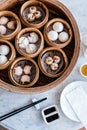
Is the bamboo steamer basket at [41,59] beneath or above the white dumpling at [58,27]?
beneath

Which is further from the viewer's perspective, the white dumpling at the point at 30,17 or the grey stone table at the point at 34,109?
the white dumpling at the point at 30,17

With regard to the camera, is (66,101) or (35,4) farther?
(35,4)

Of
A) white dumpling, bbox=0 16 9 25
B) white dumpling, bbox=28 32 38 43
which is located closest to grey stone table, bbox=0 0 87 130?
white dumpling, bbox=28 32 38 43

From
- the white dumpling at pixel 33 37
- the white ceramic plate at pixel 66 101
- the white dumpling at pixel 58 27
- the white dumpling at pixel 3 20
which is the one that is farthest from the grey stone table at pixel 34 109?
the white dumpling at pixel 3 20

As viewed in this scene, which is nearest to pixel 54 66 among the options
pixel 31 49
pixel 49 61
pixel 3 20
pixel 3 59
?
pixel 49 61

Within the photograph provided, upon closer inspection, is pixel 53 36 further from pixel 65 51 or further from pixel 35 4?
pixel 35 4

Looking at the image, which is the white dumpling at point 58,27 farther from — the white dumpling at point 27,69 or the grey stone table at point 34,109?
the white dumpling at point 27,69

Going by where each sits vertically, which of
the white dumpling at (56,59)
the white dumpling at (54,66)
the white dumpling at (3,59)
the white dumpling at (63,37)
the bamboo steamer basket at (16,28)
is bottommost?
the white dumpling at (54,66)

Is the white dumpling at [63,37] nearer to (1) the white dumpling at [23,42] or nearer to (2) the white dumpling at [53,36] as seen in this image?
(2) the white dumpling at [53,36]

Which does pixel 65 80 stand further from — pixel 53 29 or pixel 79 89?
pixel 53 29

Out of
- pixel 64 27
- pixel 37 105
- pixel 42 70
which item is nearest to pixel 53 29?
pixel 64 27
